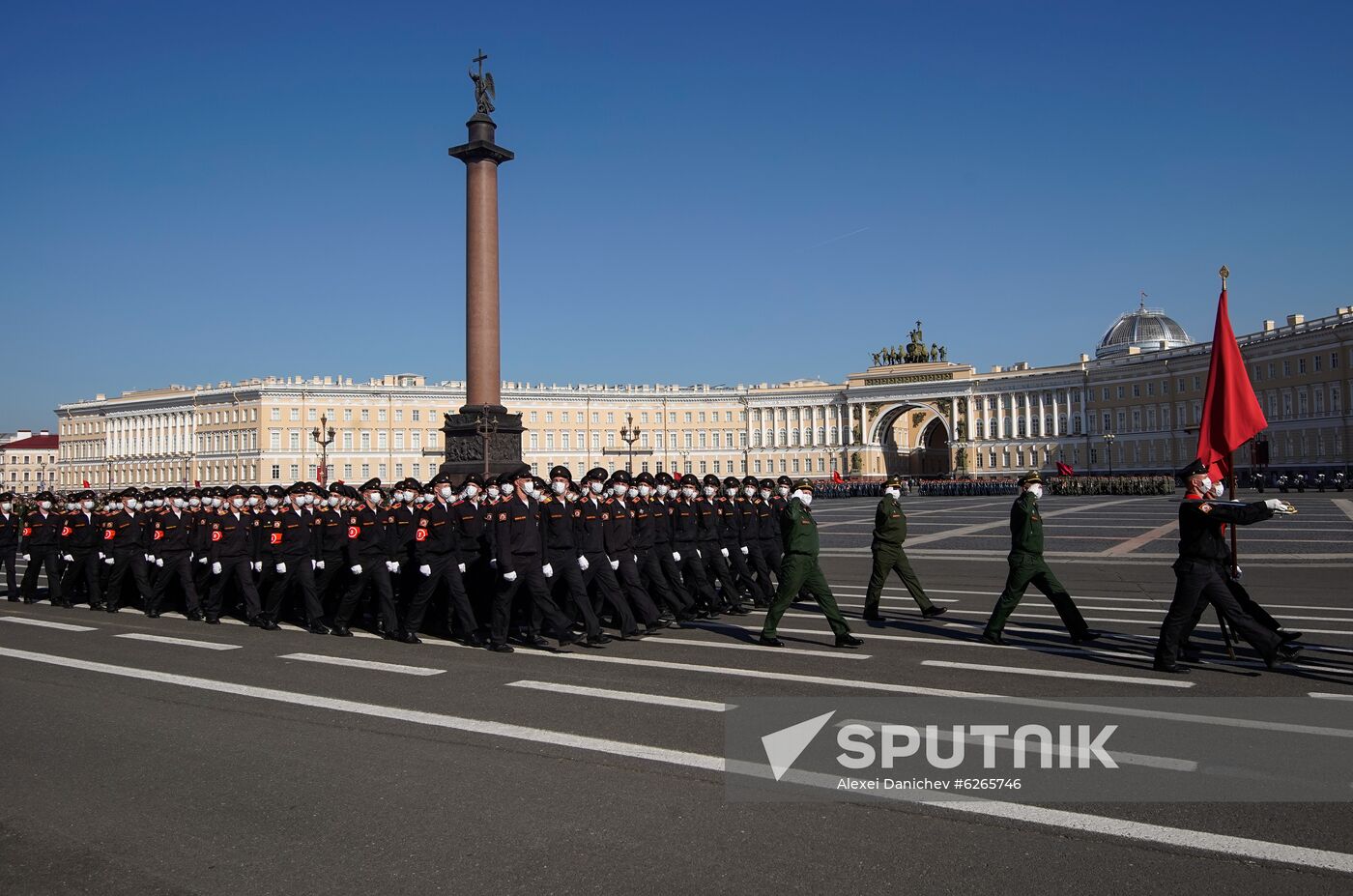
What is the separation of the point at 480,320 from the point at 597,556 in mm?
15932

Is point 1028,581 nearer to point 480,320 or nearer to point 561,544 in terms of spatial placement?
point 561,544

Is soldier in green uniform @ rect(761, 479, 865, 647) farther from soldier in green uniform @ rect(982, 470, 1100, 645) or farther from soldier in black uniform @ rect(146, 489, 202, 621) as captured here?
soldier in black uniform @ rect(146, 489, 202, 621)

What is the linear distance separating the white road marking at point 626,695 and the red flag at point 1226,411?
20.6ft

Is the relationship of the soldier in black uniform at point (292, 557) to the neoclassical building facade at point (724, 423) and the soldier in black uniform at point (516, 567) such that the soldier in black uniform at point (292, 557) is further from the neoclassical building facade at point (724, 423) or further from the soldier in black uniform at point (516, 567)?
the neoclassical building facade at point (724, 423)

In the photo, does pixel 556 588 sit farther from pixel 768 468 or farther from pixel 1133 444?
pixel 768 468

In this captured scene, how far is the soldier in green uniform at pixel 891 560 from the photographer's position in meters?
12.3

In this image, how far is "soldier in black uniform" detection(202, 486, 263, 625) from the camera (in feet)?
42.7

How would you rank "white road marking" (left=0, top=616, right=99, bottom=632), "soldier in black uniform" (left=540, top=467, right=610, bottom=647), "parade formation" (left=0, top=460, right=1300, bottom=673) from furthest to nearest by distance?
"white road marking" (left=0, top=616, right=99, bottom=632) < "soldier in black uniform" (left=540, top=467, right=610, bottom=647) < "parade formation" (left=0, top=460, right=1300, bottom=673)

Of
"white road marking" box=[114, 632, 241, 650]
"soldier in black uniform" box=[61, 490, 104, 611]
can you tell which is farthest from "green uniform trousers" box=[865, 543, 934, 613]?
"soldier in black uniform" box=[61, 490, 104, 611]

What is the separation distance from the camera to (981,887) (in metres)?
4.30

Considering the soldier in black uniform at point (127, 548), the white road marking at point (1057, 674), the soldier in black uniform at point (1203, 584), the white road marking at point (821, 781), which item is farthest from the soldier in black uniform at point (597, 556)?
the soldier in black uniform at point (127, 548)

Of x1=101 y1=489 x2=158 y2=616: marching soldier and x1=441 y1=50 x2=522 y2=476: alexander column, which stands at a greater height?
x1=441 y1=50 x2=522 y2=476: alexander column

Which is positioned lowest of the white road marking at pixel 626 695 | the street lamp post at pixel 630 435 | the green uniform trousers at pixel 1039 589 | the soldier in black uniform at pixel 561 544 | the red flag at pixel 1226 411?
the white road marking at pixel 626 695

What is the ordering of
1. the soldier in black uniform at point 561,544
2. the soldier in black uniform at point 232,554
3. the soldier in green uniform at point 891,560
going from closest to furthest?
the soldier in black uniform at point 561,544 < the soldier in green uniform at point 891,560 < the soldier in black uniform at point 232,554
